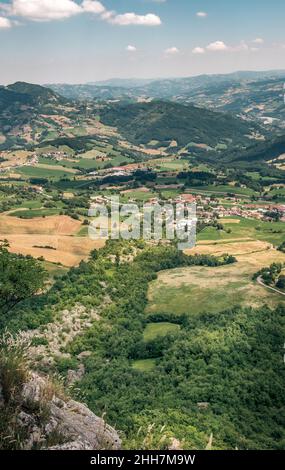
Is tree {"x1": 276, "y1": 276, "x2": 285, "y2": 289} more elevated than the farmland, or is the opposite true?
the farmland

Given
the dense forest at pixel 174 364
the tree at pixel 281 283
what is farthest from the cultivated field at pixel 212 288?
the tree at pixel 281 283

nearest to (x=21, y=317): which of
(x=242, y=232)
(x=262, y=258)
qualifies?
(x=262, y=258)

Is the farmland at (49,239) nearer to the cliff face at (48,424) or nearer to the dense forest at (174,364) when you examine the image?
the dense forest at (174,364)

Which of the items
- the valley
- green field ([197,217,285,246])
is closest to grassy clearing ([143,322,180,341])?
the valley

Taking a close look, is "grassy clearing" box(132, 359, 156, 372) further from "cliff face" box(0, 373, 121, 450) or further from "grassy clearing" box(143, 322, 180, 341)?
"cliff face" box(0, 373, 121, 450)

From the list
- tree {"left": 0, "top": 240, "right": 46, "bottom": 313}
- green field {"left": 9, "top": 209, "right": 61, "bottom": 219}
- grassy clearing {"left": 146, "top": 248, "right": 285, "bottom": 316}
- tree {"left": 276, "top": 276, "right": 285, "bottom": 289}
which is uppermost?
tree {"left": 0, "top": 240, "right": 46, "bottom": 313}
